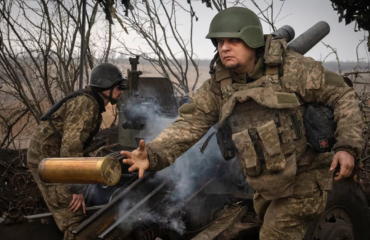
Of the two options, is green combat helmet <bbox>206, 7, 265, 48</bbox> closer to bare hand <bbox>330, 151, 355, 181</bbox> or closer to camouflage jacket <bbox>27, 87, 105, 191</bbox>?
bare hand <bbox>330, 151, 355, 181</bbox>

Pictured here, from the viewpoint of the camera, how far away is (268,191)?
310 centimetres

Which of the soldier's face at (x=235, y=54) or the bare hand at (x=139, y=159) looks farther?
the soldier's face at (x=235, y=54)

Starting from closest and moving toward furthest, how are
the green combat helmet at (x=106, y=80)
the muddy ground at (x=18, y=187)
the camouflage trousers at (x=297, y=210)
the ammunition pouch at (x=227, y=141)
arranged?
the camouflage trousers at (x=297, y=210)
the ammunition pouch at (x=227, y=141)
the green combat helmet at (x=106, y=80)
the muddy ground at (x=18, y=187)

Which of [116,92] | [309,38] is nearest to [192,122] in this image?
[116,92]

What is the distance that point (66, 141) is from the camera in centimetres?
456

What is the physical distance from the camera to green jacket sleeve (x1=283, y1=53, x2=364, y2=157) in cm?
286

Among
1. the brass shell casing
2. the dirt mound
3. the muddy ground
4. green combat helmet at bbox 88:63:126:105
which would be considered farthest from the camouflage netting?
the dirt mound

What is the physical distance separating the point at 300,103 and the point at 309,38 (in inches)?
87.7

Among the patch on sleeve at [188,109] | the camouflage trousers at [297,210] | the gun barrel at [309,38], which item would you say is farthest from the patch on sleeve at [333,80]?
the gun barrel at [309,38]

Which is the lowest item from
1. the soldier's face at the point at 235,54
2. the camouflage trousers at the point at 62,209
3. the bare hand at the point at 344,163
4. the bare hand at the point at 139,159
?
the camouflage trousers at the point at 62,209

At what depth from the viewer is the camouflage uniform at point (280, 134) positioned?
9.83 feet

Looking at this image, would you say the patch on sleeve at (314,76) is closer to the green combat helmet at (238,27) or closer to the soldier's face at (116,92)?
the green combat helmet at (238,27)

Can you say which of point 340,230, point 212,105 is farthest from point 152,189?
point 340,230

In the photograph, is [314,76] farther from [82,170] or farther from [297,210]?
[82,170]
